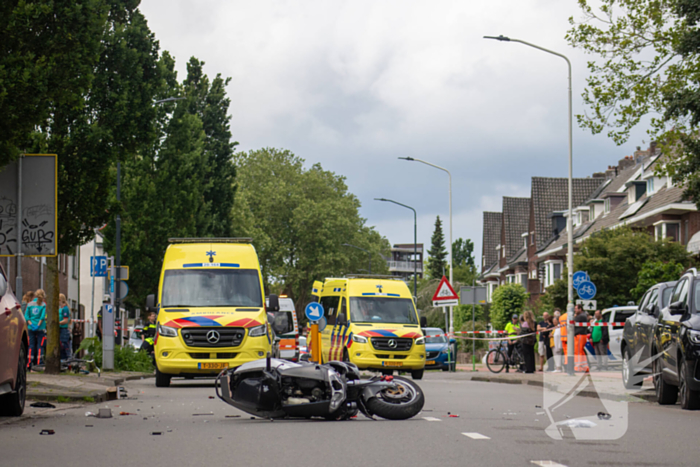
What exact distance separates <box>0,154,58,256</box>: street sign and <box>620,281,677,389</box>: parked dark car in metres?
9.24

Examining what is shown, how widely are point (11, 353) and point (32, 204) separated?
4913 millimetres

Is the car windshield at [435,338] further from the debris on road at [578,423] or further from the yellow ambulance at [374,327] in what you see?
the debris on road at [578,423]

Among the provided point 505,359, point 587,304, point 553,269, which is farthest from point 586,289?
point 553,269

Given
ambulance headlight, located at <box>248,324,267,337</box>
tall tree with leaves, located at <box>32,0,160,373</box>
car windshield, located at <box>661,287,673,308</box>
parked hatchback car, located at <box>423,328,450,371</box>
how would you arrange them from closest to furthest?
car windshield, located at <box>661,287,673,308</box>
ambulance headlight, located at <box>248,324,267,337</box>
tall tree with leaves, located at <box>32,0,160,373</box>
parked hatchback car, located at <box>423,328,450,371</box>

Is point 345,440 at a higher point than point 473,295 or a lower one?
lower

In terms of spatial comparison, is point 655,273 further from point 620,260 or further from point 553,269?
point 553,269

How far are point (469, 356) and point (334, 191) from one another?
118 feet

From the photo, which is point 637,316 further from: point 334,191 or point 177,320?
point 334,191

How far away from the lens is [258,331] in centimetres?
1934

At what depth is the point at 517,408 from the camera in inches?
545

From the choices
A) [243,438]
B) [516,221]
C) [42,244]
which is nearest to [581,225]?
[516,221]

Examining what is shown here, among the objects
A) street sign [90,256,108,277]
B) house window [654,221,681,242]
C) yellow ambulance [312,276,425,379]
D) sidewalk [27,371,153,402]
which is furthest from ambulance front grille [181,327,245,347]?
house window [654,221,681,242]

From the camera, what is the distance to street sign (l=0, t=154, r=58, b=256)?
49.7ft

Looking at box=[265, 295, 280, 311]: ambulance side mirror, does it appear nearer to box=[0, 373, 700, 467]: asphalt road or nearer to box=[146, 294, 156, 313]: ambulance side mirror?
box=[146, 294, 156, 313]: ambulance side mirror
